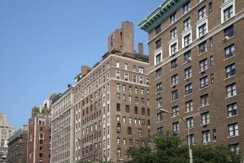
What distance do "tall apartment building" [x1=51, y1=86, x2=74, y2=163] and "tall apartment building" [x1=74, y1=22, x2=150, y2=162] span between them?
9987 millimetres

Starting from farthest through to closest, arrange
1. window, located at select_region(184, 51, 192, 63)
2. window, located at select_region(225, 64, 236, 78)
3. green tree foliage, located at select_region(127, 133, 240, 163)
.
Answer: window, located at select_region(184, 51, 192, 63), window, located at select_region(225, 64, 236, 78), green tree foliage, located at select_region(127, 133, 240, 163)

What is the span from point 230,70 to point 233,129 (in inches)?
341

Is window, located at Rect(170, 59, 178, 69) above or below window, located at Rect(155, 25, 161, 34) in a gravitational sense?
below

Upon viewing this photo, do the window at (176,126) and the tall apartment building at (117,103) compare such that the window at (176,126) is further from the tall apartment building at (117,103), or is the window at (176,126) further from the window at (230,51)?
the tall apartment building at (117,103)

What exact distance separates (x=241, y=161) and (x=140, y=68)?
68840 mm

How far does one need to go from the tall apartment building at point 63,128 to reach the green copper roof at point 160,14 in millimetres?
55431

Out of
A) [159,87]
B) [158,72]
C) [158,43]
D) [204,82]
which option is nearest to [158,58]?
[158,72]

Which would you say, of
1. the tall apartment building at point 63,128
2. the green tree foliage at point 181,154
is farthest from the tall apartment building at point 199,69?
the tall apartment building at point 63,128

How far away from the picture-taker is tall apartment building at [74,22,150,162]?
11706cm

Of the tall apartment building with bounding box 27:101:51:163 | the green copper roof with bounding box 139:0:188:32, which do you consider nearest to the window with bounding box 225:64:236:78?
the green copper roof with bounding box 139:0:188:32

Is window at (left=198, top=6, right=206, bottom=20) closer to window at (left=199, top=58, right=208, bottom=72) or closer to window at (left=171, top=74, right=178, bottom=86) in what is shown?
window at (left=199, top=58, right=208, bottom=72)

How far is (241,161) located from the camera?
5856cm

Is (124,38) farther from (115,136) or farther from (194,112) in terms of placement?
(194,112)

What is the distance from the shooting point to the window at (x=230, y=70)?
69.4 m
